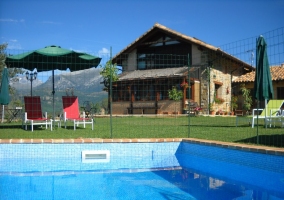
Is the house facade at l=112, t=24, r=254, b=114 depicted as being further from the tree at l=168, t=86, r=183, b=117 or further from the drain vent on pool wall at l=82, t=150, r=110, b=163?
the drain vent on pool wall at l=82, t=150, r=110, b=163

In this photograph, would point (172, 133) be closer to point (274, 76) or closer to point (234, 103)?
point (234, 103)

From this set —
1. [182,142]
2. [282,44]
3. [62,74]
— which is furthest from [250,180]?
[62,74]

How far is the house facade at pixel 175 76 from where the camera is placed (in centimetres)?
2078

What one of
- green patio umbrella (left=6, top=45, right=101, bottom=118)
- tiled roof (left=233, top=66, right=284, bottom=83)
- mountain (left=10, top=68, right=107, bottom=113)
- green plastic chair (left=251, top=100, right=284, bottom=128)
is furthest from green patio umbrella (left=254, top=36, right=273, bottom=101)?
tiled roof (left=233, top=66, right=284, bottom=83)

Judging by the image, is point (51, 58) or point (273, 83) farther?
point (273, 83)

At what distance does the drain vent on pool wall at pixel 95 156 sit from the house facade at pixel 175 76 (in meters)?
12.7

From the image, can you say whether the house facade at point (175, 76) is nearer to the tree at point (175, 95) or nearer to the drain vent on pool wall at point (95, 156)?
the tree at point (175, 95)

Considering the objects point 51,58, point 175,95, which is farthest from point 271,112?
point 175,95

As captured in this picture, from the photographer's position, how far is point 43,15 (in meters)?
19.4

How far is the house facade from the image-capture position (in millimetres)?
20781

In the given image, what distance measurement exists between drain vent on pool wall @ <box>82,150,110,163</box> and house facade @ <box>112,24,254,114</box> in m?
12.7

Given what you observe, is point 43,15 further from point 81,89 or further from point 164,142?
point 164,142

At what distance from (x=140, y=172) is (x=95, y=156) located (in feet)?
4.79

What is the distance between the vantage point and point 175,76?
20.4 m
